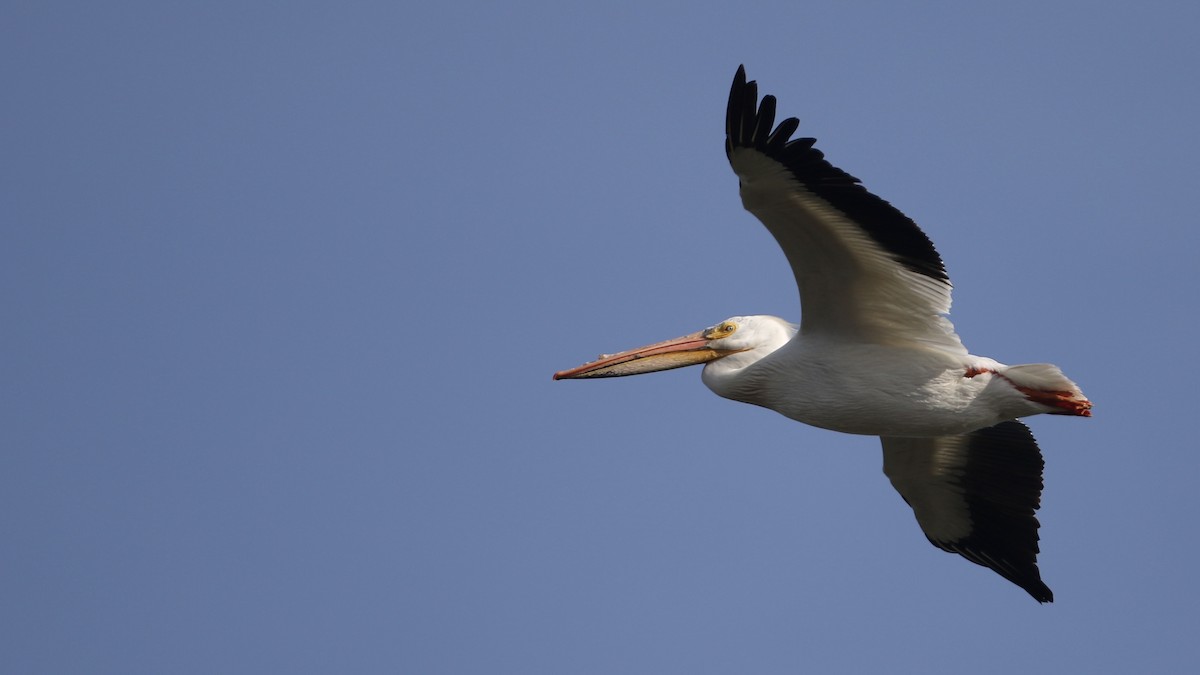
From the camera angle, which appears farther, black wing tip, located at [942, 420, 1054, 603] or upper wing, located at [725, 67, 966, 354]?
black wing tip, located at [942, 420, 1054, 603]

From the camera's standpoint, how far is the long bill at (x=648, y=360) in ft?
36.2

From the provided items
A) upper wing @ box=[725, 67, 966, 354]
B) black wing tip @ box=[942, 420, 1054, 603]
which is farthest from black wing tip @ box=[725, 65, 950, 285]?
black wing tip @ box=[942, 420, 1054, 603]

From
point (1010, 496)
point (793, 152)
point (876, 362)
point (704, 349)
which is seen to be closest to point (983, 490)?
point (1010, 496)

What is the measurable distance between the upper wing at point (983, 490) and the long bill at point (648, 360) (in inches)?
71.2

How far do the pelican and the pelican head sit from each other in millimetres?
11

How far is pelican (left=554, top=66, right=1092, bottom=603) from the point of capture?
9.16 meters

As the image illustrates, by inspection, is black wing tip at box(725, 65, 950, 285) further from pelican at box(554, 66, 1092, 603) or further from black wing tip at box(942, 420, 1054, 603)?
black wing tip at box(942, 420, 1054, 603)

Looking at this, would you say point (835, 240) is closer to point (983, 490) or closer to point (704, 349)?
point (704, 349)

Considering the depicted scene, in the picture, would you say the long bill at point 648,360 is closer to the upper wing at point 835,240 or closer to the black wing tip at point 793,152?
the upper wing at point 835,240

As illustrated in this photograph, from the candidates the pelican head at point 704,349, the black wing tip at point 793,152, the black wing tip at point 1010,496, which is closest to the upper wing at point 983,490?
the black wing tip at point 1010,496

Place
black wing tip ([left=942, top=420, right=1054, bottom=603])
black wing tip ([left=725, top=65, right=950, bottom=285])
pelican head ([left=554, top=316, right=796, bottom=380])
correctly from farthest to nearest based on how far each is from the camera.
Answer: black wing tip ([left=942, top=420, right=1054, bottom=603]), pelican head ([left=554, top=316, right=796, bottom=380]), black wing tip ([left=725, top=65, right=950, bottom=285])

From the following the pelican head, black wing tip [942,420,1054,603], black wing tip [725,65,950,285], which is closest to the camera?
black wing tip [725,65,950,285]

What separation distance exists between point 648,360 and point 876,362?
1931mm

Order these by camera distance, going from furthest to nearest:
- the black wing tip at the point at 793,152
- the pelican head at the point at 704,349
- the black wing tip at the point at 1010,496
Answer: the black wing tip at the point at 1010,496 < the pelican head at the point at 704,349 < the black wing tip at the point at 793,152
